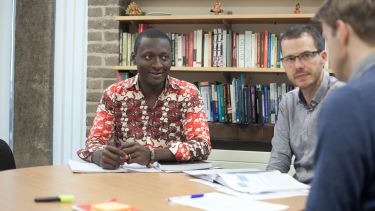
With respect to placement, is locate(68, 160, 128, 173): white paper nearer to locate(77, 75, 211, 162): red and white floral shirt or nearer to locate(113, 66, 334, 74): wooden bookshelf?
locate(77, 75, 211, 162): red and white floral shirt

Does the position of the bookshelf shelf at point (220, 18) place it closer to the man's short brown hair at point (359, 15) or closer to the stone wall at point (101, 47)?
the stone wall at point (101, 47)

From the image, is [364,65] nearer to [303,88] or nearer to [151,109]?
[303,88]

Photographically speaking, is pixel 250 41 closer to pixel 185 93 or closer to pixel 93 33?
pixel 185 93

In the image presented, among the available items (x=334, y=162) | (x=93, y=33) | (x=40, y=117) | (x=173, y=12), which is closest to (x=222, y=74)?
(x=173, y=12)

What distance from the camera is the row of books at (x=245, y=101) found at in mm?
3057

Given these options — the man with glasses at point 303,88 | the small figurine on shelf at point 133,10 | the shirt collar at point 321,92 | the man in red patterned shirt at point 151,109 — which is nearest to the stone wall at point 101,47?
the small figurine on shelf at point 133,10

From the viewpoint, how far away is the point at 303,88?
2055 mm

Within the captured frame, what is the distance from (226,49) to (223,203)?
77.0 inches

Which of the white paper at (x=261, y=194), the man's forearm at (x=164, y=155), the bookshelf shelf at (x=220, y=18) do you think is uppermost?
the bookshelf shelf at (x=220, y=18)

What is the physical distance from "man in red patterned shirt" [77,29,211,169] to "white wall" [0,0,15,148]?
1.69 meters

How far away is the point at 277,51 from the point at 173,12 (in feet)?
2.84

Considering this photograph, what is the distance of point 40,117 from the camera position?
354 centimetres

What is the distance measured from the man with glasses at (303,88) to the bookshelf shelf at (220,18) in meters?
0.95

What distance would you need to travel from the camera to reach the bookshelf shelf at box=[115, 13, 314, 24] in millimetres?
2996
